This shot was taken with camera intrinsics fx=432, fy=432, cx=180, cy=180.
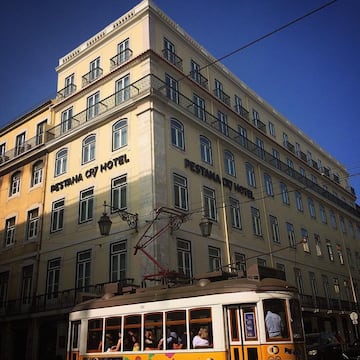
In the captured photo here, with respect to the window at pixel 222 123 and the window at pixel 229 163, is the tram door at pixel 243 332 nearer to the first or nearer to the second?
the window at pixel 229 163

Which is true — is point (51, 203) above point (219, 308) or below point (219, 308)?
above

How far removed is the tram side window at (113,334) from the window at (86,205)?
8686mm

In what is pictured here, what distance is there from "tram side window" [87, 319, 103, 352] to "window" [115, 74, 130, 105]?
1193cm

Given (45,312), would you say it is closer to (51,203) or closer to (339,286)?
(51,203)

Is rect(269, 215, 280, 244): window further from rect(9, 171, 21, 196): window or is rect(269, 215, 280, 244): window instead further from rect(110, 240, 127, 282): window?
rect(9, 171, 21, 196): window

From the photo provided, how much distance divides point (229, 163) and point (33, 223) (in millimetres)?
11234

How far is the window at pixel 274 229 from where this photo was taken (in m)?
25.9

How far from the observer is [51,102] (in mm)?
25922

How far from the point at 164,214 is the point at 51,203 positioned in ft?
24.9

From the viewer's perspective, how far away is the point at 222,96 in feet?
86.8

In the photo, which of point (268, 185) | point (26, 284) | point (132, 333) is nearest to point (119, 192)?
point (26, 284)

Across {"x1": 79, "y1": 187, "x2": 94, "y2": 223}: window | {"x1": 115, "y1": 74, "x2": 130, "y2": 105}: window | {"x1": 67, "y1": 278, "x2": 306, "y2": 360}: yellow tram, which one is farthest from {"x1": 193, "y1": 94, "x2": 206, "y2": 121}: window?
{"x1": 67, "y1": 278, "x2": 306, "y2": 360}: yellow tram

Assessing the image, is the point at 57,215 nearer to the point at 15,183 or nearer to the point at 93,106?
the point at 15,183

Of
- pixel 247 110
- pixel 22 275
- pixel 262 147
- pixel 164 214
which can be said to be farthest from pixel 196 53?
pixel 22 275
